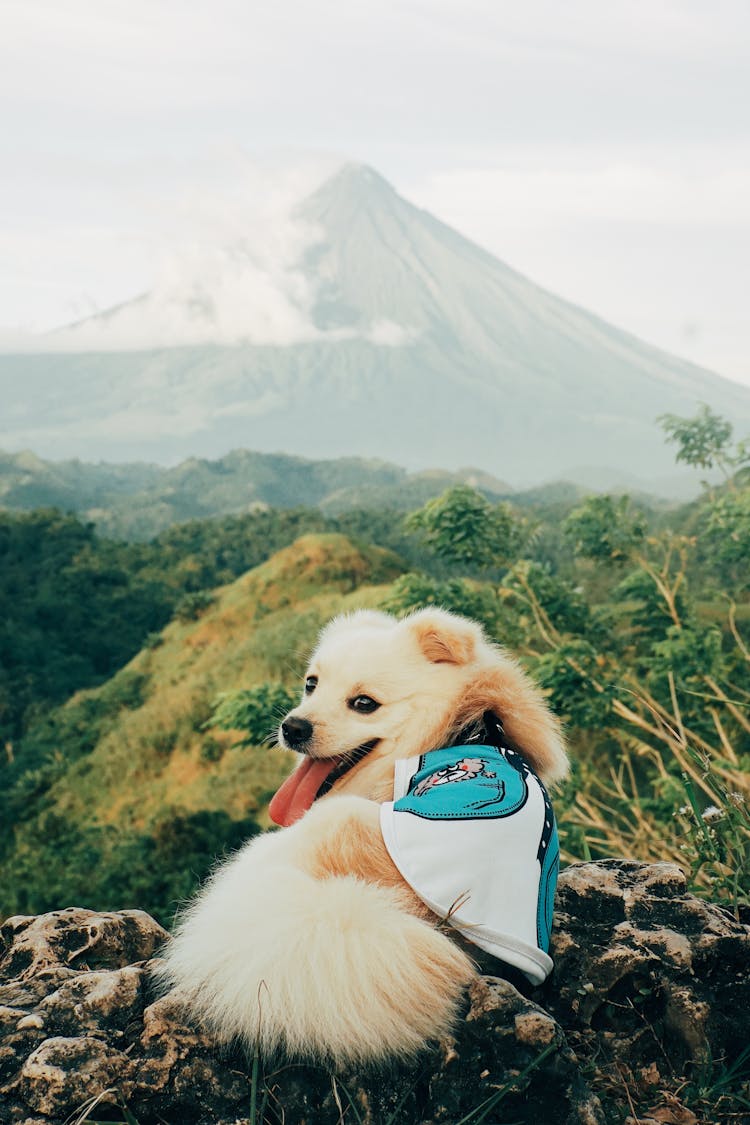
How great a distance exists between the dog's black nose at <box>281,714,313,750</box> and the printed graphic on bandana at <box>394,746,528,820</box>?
319mm

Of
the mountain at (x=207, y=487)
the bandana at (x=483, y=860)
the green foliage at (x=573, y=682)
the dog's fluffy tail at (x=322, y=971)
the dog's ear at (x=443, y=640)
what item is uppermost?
the dog's ear at (x=443, y=640)

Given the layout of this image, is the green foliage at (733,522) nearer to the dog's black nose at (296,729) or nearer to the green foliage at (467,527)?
the green foliage at (467,527)

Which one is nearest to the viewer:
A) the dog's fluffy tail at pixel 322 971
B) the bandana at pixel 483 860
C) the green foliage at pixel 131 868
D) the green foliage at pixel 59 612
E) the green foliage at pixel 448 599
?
the dog's fluffy tail at pixel 322 971

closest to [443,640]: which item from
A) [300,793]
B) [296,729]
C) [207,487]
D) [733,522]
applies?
[296,729]

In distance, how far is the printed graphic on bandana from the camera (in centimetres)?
206

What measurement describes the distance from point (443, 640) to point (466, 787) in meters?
0.48

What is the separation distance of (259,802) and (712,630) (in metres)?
10.6

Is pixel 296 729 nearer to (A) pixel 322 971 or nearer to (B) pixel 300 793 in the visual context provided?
(B) pixel 300 793

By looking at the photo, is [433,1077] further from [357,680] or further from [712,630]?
[712,630]

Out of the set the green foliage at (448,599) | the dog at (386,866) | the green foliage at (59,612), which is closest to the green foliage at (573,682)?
the green foliage at (448,599)

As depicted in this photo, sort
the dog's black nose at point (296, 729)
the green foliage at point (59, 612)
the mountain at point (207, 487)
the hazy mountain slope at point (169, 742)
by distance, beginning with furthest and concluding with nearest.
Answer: the mountain at point (207, 487) → the green foliage at point (59, 612) → the hazy mountain slope at point (169, 742) → the dog's black nose at point (296, 729)

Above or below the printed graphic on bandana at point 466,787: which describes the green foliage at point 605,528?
below

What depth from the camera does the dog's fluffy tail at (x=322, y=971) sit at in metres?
1.79

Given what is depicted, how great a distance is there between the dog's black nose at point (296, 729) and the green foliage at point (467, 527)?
5.91 m
